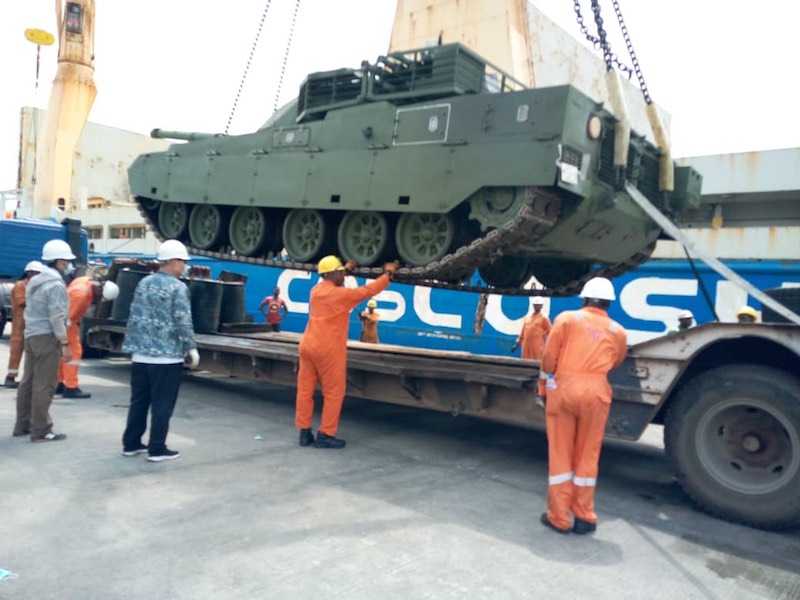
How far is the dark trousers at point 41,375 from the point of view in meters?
5.93

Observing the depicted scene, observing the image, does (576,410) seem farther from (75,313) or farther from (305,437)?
(75,313)

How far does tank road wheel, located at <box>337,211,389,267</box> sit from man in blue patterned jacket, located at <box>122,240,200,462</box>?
2364mm

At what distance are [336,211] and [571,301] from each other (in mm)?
5891

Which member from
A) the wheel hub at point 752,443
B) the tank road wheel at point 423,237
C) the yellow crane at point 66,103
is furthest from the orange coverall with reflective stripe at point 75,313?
the yellow crane at point 66,103

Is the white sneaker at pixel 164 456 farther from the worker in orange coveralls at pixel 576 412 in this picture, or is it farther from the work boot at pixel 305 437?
the worker in orange coveralls at pixel 576 412

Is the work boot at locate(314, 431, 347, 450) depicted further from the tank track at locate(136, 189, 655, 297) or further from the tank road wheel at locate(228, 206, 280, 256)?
the tank road wheel at locate(228, 206, 280, 256)

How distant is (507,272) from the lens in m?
8.97

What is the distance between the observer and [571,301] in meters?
12.4

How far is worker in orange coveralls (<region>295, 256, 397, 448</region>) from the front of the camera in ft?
20.5

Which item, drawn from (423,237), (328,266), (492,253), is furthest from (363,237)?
(492,253)

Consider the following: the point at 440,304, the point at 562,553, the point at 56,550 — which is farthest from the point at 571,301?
the point at 56,550

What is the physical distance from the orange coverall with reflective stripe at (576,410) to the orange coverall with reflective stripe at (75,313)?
18.9 ft

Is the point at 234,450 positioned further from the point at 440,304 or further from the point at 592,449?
the point at 440,304

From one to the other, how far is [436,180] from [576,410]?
9.95ft
